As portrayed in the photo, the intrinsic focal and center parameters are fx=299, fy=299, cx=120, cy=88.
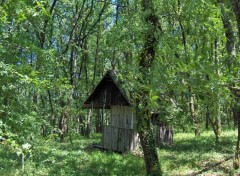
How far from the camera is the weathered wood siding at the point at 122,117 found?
18312 mm

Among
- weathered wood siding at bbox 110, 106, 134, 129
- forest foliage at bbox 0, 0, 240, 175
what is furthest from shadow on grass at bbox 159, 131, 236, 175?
forest foliage at bbox 0, 0, 240, 175

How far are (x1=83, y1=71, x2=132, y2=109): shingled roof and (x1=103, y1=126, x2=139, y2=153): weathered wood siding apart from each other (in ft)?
5.45

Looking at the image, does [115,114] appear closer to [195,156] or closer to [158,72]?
[195,156]

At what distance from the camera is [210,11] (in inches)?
115

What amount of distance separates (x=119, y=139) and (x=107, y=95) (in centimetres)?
287

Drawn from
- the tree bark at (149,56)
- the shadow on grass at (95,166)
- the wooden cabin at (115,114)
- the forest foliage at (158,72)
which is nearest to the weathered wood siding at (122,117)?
the wooden cabin at (115,114)

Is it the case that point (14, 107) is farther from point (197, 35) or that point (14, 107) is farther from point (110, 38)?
point (110, 38)

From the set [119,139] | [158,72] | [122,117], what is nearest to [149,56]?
[122,117]

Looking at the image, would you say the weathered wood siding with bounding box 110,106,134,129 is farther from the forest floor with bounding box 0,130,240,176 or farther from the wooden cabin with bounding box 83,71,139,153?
the forest floor with bounding box 0,130,240,176

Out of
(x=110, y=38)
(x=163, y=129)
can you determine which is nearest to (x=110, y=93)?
(x=163, y=129)

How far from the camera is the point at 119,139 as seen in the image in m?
18.5

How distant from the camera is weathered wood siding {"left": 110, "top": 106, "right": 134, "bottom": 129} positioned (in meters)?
18.3

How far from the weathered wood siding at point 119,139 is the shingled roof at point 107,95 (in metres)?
1.66

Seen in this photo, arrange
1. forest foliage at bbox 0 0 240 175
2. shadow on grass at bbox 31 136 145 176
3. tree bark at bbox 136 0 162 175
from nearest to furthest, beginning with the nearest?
forest foliage at bbox 0 0 240 175
tree bark at bbox 136 0 162 175
shadow on grass at bbox 31 136 145 176
